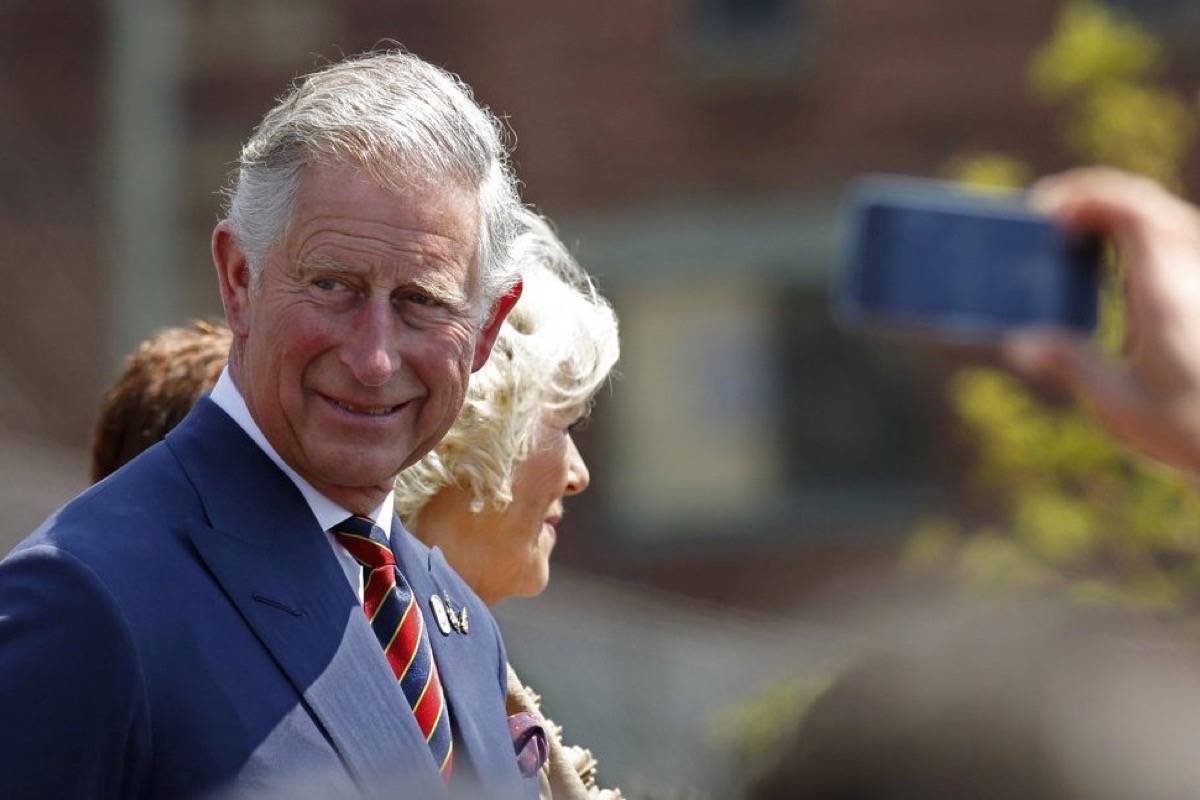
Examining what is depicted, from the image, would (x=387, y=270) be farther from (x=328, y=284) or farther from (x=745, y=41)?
(x=745, y=41)

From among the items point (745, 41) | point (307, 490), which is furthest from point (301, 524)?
point (745, 41)

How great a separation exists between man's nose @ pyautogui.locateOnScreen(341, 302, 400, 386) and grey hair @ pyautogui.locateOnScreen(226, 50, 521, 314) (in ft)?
0.43

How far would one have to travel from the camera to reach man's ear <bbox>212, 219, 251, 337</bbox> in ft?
8.95

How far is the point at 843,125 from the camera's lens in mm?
14961

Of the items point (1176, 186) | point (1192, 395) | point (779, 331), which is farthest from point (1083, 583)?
point (779, 331)

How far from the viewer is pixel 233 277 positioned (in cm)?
274

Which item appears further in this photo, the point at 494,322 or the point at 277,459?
the point at 494,322

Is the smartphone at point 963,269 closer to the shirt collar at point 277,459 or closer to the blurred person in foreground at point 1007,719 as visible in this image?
the shirt collar at point 277,459

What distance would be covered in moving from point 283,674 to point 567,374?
1.02 meters

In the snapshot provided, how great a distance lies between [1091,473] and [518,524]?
5.55 metres

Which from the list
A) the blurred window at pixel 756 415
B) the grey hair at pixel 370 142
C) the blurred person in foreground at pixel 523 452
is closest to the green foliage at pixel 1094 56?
the blurred person in foreground at pixel 523 452

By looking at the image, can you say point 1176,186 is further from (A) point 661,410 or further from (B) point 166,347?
(B) point 166,347

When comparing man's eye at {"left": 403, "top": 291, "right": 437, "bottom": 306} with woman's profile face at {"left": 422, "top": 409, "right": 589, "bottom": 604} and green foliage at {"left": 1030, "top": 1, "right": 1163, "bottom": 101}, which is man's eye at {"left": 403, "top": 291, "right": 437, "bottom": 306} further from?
green foliage at {"left": 1030, "top": 1, "right": 1163, "bottom": 101}

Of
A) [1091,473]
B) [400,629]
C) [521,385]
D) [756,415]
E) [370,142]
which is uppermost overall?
[370,142]
